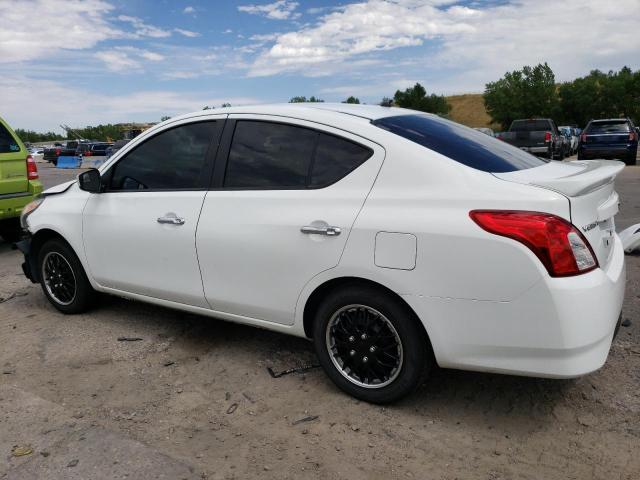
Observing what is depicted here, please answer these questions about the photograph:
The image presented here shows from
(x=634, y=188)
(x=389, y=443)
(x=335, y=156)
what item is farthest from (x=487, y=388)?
(x=634, y=188)

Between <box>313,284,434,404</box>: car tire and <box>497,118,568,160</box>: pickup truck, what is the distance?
1823 cm

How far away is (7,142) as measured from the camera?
7.81 m

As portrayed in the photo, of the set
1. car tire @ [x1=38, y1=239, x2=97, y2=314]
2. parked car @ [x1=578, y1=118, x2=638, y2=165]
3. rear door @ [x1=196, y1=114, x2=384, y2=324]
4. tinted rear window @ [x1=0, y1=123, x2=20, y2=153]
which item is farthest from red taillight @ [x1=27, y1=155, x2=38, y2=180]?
parked car @ [x1=578, y1=118, x2=638, y2=165]

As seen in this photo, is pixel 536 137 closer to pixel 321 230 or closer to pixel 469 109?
pixel 321 230

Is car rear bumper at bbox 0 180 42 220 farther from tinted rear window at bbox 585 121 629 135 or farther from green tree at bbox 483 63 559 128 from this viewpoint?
green tree at bbox 483 63 559 128

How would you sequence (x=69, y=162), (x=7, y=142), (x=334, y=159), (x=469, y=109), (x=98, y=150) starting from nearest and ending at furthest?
(x=334, y=159) → (x=7, y=142) → (x=69, y=162) → (x=98, y=150) → (x=469, y=109)

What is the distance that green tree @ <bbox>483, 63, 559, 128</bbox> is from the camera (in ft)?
238

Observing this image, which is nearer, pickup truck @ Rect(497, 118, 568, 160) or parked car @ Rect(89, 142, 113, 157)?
pickup truck @ Rect(497, 118, 568, 160)

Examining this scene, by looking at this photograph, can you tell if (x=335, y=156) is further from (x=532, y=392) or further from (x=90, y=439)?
(x=90, y=439)

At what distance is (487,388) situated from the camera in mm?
3430

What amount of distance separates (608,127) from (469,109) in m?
127

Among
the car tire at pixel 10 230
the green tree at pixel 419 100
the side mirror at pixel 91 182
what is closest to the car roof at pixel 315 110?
the side mirror at pixel 91 182

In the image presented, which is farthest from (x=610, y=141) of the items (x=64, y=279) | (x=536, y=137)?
(x=64, y=279)

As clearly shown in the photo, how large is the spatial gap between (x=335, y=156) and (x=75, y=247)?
243 centimetres
